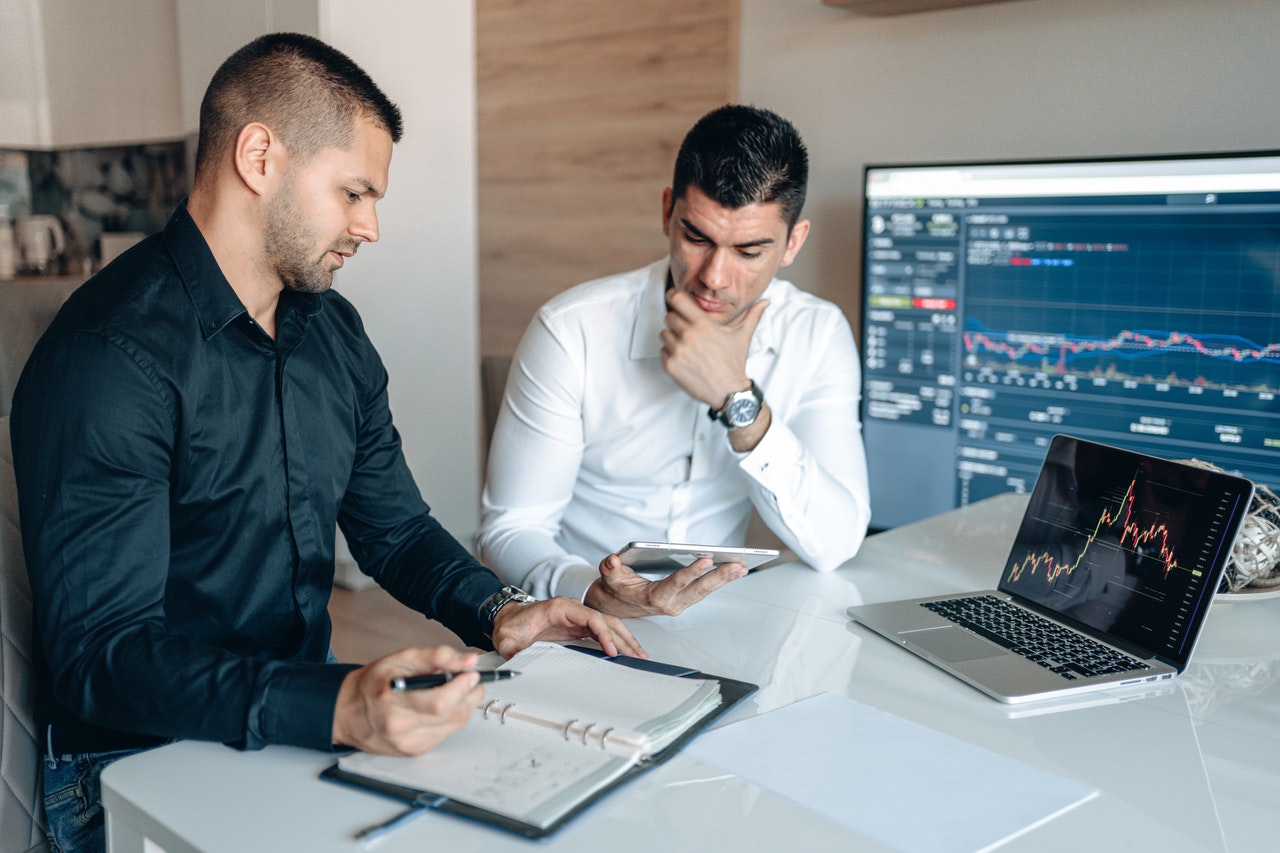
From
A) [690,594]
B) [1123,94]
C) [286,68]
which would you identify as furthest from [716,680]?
[1123,94]

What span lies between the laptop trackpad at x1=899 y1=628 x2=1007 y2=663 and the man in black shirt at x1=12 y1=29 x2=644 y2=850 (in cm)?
34

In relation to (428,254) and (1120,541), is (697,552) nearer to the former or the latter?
(1120,541)

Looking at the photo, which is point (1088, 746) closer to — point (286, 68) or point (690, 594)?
point (690, 594)

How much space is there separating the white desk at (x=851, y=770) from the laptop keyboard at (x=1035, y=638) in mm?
53

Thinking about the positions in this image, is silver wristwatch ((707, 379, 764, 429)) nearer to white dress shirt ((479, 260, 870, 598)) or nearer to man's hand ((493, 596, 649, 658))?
white dress shirt ((479, 260, 870, 598))

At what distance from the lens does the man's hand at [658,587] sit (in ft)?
4.22

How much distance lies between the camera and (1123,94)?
2320mm

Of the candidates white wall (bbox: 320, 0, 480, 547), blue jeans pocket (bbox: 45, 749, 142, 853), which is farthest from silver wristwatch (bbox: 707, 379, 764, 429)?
white wall (bbox: 320, 0, 480, 547)

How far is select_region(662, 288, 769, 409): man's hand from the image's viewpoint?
1.66 m

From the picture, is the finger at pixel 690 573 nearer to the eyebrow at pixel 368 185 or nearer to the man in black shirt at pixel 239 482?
the man in black shirt at pixel 239 482

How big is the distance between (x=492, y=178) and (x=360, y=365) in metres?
2.70

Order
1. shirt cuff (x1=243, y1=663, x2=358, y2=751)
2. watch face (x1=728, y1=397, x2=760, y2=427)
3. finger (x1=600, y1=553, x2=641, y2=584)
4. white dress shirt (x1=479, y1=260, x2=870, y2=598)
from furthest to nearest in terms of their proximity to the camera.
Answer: white dress shirt (x1=479, y1=260, x2=870, y2=598) < watch face (x1=728, y1=397, x2=760, y2=427) < finger (x1=600, y1=553, x2=641, y2=584) < shirt cuff (x1=243, y1=663, x2=358, y2=751)

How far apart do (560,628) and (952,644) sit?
0.46 m

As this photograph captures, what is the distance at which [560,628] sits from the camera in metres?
1.23
